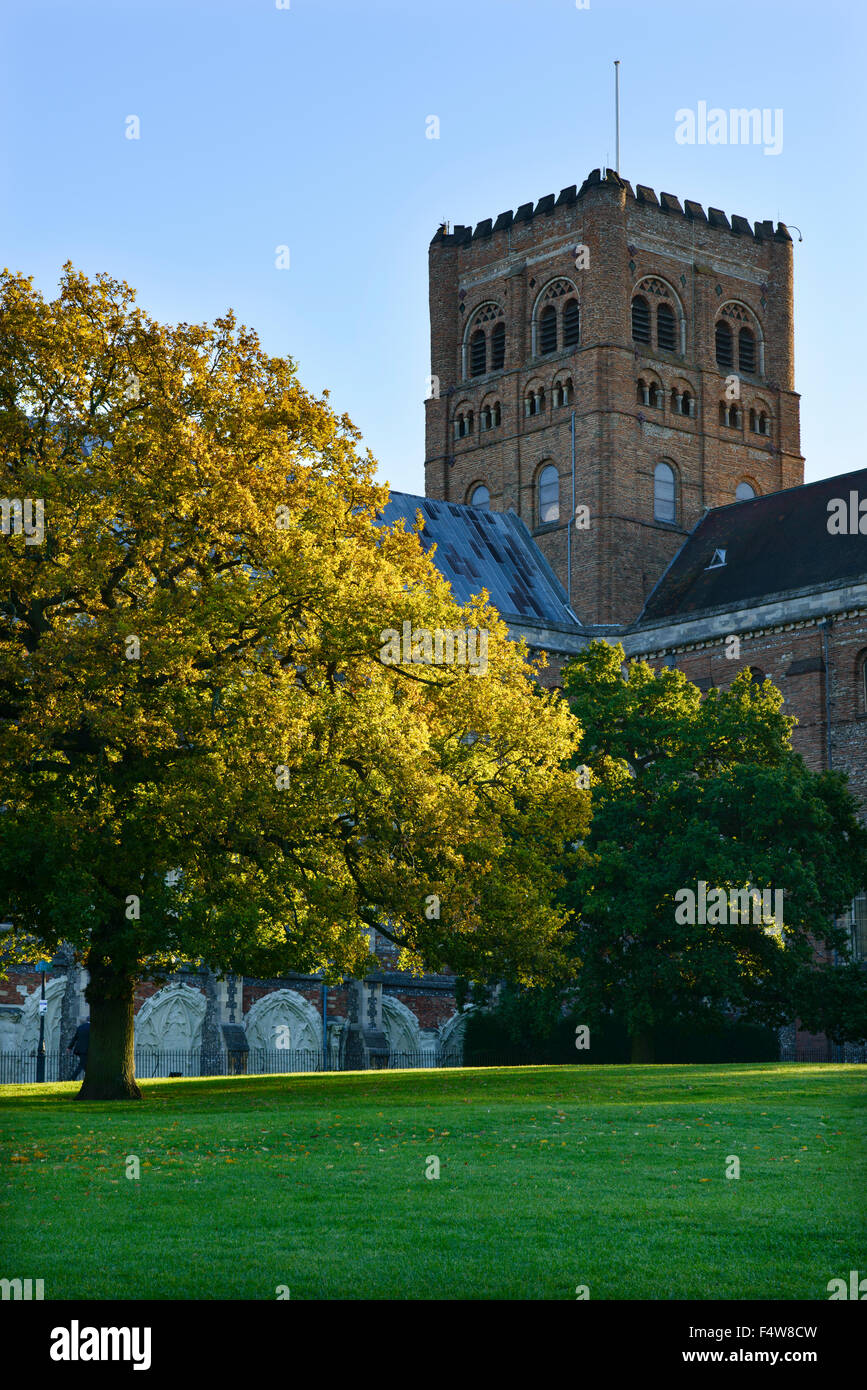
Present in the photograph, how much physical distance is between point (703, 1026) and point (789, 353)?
38560mm

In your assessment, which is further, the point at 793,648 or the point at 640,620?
the point at 640,620

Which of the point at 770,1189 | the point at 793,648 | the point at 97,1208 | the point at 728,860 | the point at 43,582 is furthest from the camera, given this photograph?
the point at 793,648

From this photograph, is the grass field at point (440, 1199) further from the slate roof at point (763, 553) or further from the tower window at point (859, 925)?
the slate roof at point (763, 553)

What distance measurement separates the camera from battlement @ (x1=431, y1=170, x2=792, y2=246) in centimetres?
6688

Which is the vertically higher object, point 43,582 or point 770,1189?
point 43,582

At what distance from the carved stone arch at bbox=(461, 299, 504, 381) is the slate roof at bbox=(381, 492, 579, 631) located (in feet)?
24.2

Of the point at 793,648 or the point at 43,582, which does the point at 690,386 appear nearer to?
the point at 793,648

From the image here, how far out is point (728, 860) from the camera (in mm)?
39750

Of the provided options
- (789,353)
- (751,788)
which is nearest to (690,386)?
(789,353)

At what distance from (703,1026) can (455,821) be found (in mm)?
16692

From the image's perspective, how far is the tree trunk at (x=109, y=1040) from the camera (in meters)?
26.7

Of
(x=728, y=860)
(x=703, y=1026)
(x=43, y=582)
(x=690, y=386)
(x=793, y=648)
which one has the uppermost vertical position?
(x=690, y=386)

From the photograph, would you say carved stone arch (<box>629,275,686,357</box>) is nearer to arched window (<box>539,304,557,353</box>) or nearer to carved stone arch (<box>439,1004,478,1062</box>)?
arched window (<box>539,304,557,353</box>)
